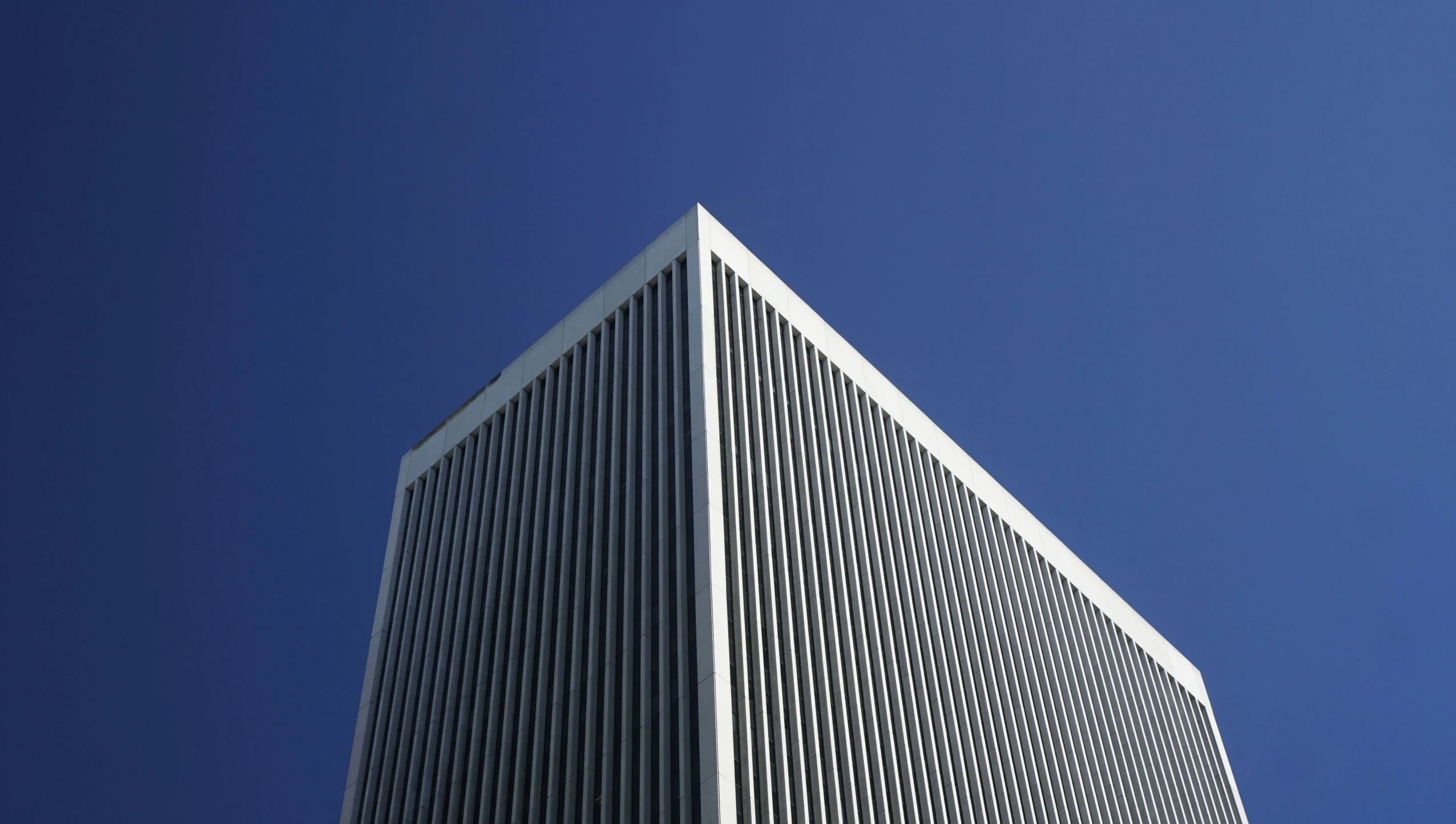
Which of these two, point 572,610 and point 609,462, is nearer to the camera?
point 572,610

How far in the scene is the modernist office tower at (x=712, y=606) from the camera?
46094 mm

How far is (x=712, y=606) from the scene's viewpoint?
46.0 m

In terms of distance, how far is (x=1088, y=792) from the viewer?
221ft

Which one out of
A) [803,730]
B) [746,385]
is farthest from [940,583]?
[803,730]

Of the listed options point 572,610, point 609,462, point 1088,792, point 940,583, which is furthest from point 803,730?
point 1088,792

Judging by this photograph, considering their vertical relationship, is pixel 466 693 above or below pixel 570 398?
below

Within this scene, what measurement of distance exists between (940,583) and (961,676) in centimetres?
510

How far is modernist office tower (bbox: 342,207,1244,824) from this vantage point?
46094mm

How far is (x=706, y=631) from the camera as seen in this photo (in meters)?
45.5

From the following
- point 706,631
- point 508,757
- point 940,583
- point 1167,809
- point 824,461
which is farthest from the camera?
point 1167,809

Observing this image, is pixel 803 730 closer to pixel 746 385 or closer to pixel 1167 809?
pixel 746 385

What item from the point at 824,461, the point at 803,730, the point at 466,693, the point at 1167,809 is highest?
the point at 824,461

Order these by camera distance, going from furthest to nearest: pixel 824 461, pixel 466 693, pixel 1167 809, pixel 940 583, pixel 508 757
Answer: pixel 1167 809, pixel 940 583, pixel 824 461, pixel 466 693, pixel 508 757

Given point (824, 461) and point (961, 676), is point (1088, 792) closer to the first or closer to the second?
point (961, 676)
